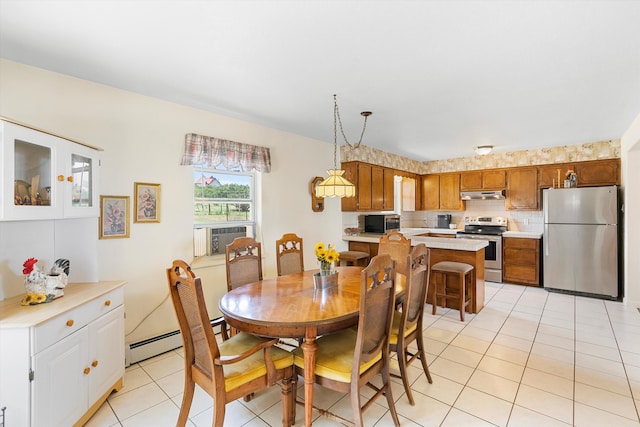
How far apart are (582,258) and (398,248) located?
137 inches

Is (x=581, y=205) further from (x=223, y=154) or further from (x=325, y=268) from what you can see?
(x=223, y=154)

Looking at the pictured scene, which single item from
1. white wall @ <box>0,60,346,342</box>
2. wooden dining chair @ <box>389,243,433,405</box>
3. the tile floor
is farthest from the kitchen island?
white wall @ <box>0,60,346,342</box>


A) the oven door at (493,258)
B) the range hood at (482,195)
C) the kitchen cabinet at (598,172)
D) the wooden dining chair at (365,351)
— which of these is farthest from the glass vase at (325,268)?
the kitchen cabinet at (598,172)

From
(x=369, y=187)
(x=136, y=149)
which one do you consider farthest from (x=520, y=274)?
(x=136, y=149)

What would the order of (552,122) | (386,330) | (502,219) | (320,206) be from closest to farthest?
(386,330) < (552,122) < (320,206) < (502,219)

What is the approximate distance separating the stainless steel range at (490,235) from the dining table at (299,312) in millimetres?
3919

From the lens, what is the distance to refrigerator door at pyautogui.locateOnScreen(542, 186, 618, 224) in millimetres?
4406

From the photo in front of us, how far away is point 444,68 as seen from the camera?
2.31m

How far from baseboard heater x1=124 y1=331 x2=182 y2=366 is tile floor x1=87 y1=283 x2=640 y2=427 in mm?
55

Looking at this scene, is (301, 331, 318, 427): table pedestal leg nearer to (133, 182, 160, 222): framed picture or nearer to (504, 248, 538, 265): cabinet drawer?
(133, 182, 160, 222): framed picture

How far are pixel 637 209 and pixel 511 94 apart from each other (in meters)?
2.97

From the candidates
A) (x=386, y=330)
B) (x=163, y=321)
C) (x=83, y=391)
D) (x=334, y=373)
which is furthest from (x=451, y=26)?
(x=163, y=321)

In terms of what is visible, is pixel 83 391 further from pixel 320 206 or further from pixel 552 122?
pixel 552 122

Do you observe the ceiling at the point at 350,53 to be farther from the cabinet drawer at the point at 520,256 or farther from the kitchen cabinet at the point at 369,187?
the cabinet drawer at the point at 520,256
